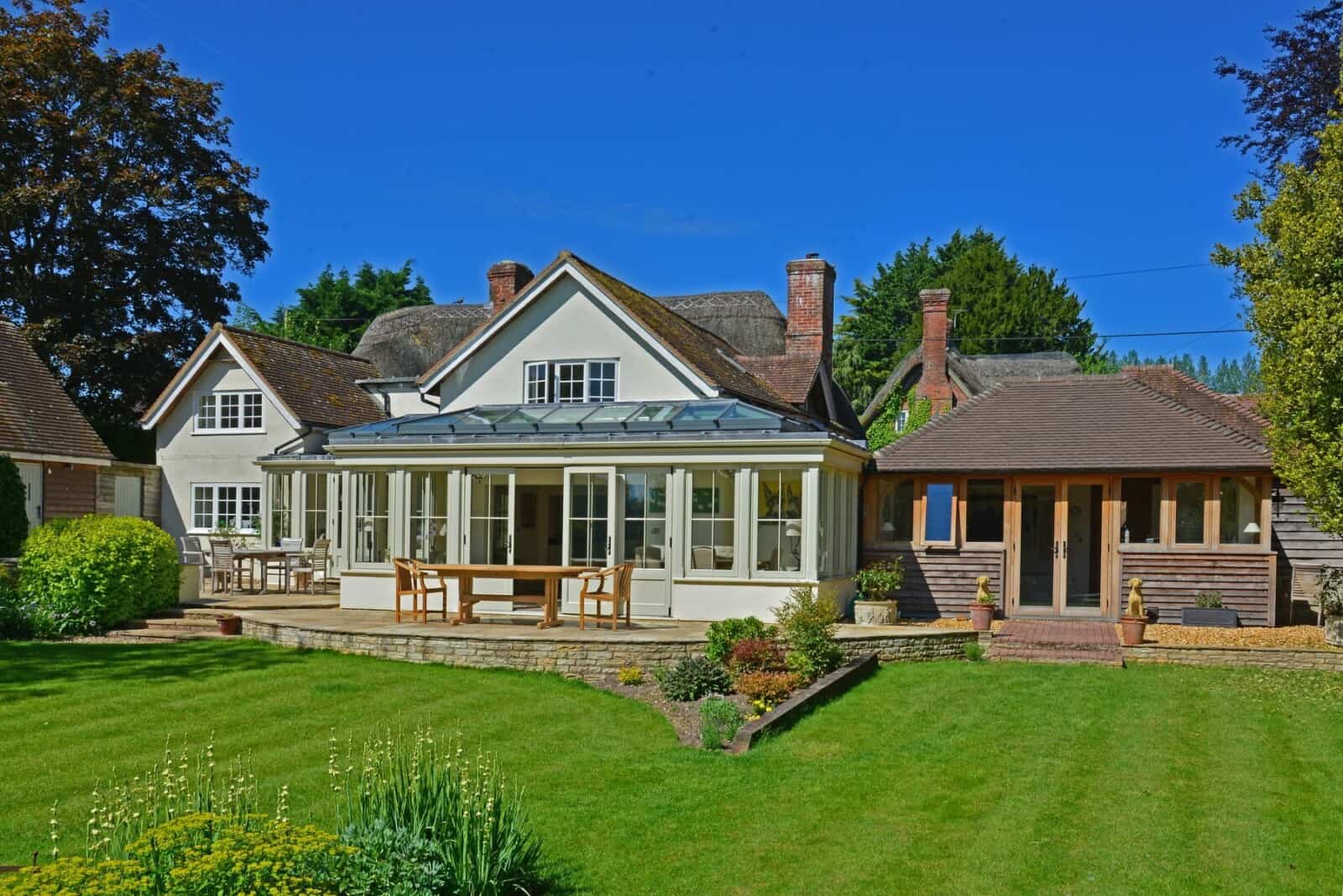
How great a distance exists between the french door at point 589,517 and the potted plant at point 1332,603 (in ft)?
33.3

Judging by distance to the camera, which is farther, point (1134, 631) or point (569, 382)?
point (569, 382)

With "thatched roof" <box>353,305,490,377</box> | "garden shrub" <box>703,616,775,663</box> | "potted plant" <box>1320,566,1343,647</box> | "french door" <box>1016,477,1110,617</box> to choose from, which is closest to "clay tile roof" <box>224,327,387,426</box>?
"thatched roof" <box>353,305,490,377</box>

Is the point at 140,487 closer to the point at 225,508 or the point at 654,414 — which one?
the point at 225,508

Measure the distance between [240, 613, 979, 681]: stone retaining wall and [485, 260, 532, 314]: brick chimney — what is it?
12.8 meters

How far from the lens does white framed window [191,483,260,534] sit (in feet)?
88.3

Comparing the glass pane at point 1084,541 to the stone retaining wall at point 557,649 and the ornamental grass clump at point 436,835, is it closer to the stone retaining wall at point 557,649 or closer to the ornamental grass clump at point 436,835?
the stone retaining wall at point 557,649

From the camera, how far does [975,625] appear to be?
54.9ft

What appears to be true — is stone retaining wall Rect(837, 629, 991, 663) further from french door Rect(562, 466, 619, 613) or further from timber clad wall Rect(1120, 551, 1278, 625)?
french door Rect(562, 466, 619, 613)

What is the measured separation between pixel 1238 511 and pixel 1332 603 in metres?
2.17

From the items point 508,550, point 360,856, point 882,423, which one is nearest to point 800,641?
point 508,550

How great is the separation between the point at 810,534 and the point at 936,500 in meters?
3.67

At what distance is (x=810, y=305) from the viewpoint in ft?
84.3

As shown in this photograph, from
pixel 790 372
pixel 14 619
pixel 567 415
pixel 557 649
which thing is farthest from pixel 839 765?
pixel 790 372

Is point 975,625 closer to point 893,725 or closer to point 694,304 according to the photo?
point 893,725
